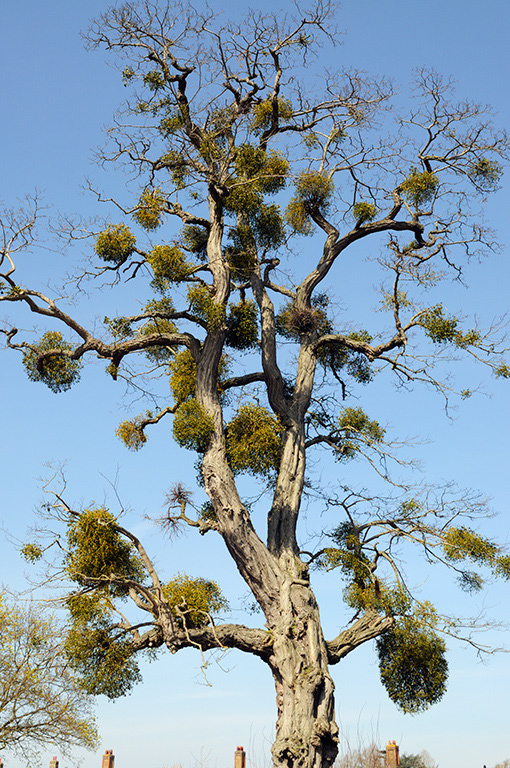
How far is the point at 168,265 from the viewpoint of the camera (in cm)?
1188

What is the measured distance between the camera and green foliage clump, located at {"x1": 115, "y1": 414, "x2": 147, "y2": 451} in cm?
1192

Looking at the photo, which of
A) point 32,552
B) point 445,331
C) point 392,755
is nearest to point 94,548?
point 32,552

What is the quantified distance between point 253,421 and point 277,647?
314cm

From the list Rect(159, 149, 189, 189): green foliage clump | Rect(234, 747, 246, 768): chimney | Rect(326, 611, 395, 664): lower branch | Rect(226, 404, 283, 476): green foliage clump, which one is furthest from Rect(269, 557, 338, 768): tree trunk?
Rect(234, 747, 246, 768): chimney

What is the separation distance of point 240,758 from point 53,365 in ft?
42.1

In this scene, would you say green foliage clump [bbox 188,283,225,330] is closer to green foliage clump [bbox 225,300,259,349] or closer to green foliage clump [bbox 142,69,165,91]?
green foliage clump [bbox 225,300,259,349]

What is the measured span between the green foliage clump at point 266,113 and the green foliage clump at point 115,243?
333cm

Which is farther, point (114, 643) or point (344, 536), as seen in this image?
point (344, 536)

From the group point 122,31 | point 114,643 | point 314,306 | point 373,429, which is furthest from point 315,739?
point 122,31

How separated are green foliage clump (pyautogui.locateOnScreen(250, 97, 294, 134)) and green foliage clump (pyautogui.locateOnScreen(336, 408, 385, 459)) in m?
5.42

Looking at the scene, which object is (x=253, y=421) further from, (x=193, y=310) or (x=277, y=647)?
(x=277, y=647)

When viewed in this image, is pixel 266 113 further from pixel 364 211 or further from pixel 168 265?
pixel 168 265

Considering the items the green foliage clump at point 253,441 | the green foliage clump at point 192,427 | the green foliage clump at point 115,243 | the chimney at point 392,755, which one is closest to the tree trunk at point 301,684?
the green foliage clump at point 253,441

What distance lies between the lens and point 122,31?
12.8 m
